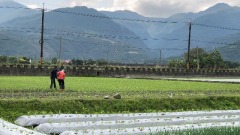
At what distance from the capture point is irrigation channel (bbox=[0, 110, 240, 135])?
13896 millimetres

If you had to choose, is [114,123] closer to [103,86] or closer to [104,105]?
[104,105]

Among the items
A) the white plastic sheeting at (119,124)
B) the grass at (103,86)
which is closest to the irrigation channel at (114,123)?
the white plastic sheeting at (119,124)

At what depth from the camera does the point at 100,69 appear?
6175 cm

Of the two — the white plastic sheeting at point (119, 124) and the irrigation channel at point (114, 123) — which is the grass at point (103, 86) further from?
the white plastic sheeting at point (119, 124)

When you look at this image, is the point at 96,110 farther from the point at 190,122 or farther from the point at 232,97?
the point at 232,97

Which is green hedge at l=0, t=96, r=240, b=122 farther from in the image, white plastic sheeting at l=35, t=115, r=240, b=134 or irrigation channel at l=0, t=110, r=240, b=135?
white plastic sheeting at l=35, t=115, r=240, b=134

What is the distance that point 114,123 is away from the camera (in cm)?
1593

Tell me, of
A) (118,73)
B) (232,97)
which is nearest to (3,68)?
(118,73)

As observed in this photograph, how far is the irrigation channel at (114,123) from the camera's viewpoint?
13.9 m

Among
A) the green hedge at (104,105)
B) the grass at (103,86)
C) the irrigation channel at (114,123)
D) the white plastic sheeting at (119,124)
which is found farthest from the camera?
the grass at (103,86)

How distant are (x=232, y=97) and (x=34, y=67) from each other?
3185 cm

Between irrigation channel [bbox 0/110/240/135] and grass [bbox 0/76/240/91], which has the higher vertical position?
grass [bbox 0/76/240/91]

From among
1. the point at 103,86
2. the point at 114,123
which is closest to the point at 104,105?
the point at 114,123

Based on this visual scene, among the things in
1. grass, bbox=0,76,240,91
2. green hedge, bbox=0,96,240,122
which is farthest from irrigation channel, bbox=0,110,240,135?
grass, bbox=0,76,240,91
